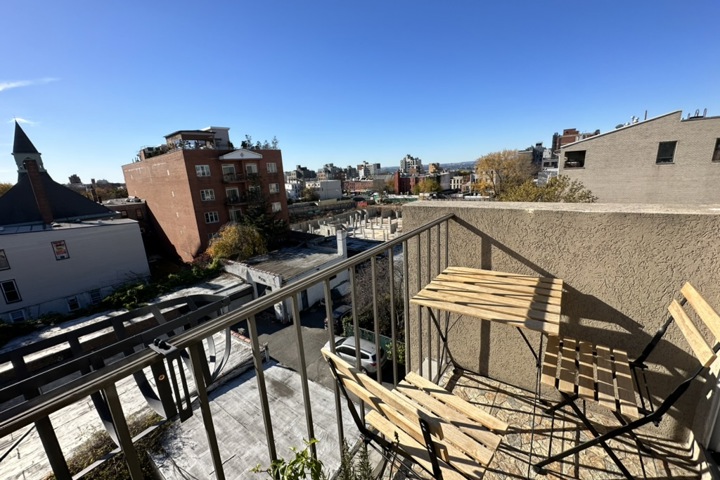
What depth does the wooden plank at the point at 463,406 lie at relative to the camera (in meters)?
1.42

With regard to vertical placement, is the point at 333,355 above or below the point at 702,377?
above

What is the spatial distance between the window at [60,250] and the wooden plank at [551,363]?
2226 centimetres

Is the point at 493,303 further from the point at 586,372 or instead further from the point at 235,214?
the point at 235,214

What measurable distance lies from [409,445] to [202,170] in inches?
911

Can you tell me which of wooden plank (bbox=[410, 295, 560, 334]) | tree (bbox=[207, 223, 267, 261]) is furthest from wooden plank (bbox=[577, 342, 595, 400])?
tree (bbox=[207, 223, 267, 261])

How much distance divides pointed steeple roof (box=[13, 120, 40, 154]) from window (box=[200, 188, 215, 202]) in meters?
16.6

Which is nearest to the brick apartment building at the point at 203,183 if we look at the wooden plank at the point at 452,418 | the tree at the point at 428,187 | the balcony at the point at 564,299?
the balcony at the point at 564,299

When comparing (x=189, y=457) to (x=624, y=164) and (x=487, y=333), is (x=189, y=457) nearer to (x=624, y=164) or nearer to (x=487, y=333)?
(x=487, y=333)

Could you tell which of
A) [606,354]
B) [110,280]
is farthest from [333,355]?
[110,280]

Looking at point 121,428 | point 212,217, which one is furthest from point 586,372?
point 212,217

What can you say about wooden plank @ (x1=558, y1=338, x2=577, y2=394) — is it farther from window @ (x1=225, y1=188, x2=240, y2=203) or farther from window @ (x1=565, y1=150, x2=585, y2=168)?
window @ (x1=225, y1=188, x2=240, y2=203)

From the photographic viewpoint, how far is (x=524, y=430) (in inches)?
87.5

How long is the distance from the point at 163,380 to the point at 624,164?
942 inches

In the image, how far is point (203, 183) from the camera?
68.9 ft
